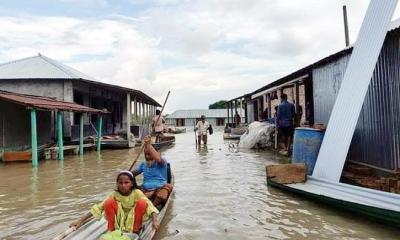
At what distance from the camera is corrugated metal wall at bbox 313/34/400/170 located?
7551 mm

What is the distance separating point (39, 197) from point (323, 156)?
6141 mm

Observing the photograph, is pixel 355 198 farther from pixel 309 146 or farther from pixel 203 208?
pixel 309 146

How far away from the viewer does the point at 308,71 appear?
1373cm

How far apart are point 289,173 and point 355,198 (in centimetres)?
201

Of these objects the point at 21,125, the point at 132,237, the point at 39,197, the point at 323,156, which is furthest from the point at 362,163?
the point at 21,125

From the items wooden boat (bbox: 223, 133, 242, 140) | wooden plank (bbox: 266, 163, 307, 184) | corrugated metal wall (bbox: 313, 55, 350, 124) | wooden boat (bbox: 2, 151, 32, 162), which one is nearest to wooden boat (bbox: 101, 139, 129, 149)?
wooden boat (bbox: 2, 151, 32, 162)

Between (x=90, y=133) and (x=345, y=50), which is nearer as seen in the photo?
(x=345, y=50)

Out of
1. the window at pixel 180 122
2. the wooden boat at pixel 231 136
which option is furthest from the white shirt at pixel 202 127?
→ the window at pixel 180 122

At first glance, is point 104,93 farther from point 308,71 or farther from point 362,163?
point 362,163

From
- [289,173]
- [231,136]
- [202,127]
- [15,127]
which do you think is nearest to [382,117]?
[289,173]

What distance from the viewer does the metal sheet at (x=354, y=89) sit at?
7488 mm

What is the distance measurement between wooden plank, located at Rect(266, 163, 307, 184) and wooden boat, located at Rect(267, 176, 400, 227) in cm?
14

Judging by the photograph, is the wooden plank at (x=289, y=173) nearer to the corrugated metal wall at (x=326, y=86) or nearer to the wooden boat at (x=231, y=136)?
the corrugated metal wall at (x=326, y=86)

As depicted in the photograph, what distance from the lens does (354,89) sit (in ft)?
25.6
